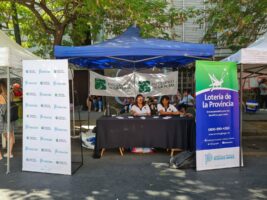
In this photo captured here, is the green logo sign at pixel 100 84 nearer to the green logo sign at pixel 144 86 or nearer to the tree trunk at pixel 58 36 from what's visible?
the green logo sign at pixel 144 86

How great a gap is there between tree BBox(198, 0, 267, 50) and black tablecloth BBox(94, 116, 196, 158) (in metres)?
4.99

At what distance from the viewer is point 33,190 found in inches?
237

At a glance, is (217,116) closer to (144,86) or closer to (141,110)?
(141,110)

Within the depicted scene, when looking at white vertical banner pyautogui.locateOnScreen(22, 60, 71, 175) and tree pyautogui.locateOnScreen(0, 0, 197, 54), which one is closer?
white vertical banner pyautogui.locateOnScreen(22, 60, 71, 175)

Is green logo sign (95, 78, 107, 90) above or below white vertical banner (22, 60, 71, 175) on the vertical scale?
above

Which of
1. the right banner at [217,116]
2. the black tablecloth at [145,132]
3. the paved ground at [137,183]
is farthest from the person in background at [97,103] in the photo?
the right banner at [217,116]

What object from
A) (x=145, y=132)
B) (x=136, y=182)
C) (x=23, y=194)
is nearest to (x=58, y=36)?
(x=145, y=132)

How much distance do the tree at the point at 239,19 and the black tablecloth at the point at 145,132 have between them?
4.99 m

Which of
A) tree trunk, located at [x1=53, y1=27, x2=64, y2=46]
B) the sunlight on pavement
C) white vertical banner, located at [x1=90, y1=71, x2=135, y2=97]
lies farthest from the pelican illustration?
tree trunk, located at [x1=53, y1=27, x2=64, y2=46]

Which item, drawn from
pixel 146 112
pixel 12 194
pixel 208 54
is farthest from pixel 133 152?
pixel 12 194

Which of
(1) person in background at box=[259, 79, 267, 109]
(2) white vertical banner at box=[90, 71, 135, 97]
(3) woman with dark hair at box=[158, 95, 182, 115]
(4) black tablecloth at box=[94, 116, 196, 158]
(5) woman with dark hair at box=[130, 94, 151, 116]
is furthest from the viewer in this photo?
(1) person in background at box=[259, 79, 267, 109]

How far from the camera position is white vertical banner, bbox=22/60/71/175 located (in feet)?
22.2

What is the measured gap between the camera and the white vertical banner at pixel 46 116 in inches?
266

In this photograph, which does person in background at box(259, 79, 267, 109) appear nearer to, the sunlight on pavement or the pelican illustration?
the pelican illustration
